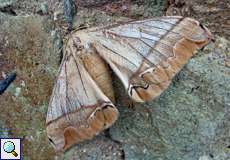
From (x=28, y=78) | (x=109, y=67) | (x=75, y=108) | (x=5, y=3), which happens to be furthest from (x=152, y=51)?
(x=5, y=3)

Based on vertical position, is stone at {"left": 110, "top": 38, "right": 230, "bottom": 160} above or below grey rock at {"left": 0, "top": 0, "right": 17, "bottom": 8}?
below

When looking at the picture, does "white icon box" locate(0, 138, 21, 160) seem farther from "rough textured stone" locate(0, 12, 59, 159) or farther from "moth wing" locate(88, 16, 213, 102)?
"moth wing" locate(88, 16, 213, 102)

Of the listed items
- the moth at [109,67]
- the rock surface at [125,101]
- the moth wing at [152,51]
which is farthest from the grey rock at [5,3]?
the moth wing at [152,51]

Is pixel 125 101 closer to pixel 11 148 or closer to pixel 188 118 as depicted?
pixel 188 118

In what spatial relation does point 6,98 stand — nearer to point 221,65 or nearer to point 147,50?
point 147,50

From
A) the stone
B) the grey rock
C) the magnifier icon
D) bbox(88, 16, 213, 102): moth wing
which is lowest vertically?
the magnifier icon

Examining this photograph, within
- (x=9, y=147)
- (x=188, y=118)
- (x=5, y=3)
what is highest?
(x=5, y=3)

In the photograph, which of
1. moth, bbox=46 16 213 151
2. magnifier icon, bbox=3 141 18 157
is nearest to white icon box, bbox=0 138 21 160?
magnifier icon, bbox=3 141 18 157
